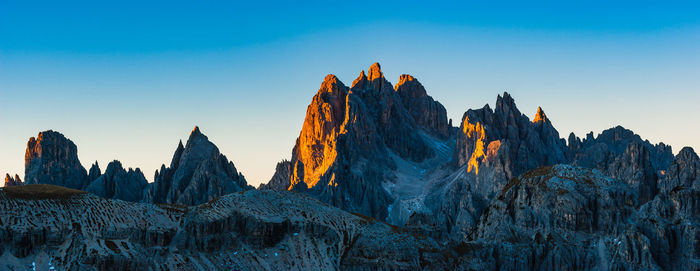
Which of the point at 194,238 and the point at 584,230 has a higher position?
the point at 584,230

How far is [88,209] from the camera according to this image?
177 metres

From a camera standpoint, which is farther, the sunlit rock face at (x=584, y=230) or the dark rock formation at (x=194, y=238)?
the sunlit rock face at (x=584, y=230)

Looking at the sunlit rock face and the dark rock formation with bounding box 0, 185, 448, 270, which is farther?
the sunlit rock face

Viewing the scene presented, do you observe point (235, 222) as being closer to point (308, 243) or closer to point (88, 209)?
point (308, 243)

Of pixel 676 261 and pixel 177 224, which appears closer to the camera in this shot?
pixel 676 261

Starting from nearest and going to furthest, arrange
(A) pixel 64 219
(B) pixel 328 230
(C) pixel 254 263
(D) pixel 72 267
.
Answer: (D) pixel 72 267 < (A) pixel 64 219 < (C) pixel 254 263 < (B) pixel 328 230

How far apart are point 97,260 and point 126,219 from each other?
16.9 metres

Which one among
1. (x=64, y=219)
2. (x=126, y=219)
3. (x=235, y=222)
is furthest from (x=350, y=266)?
(x=64, y=219)

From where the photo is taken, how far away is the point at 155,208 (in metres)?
186

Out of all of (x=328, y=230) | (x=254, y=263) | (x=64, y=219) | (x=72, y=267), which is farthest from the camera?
(x=328, y=230)

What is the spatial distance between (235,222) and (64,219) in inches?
1615

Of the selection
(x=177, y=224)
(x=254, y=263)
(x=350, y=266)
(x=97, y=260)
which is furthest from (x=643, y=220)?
(x=97, y=260)

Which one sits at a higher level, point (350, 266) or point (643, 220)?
point (643, 220)

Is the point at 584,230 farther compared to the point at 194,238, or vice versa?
the point at 584,230
